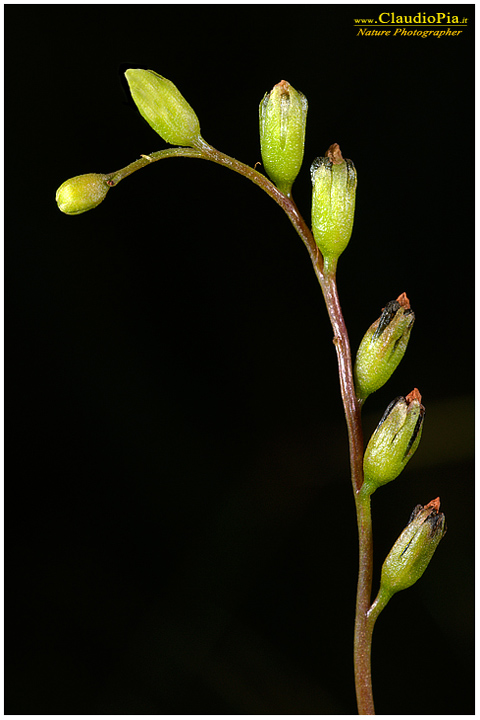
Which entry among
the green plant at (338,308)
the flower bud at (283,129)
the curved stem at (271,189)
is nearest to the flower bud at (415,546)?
the green plant at (338,308)

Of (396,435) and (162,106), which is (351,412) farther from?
(162,106)

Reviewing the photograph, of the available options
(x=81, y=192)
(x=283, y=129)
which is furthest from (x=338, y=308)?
(x=81, y=192)

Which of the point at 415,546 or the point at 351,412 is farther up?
the point at 351,412

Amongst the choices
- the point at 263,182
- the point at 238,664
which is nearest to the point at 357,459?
the point at 263,182

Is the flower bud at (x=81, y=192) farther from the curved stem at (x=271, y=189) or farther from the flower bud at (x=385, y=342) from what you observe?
the flower bud at (x=385, y=342)

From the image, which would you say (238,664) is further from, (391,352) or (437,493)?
(391,352)

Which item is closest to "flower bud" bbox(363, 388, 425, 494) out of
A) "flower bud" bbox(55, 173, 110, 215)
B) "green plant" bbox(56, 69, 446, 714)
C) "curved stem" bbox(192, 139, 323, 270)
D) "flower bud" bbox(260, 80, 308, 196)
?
"green plant" bbox(56, 69, 446, 714)

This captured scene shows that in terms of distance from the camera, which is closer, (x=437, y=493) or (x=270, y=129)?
(x=270, y=129)
